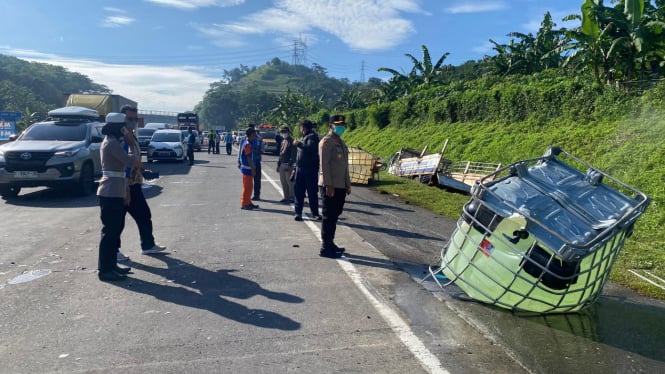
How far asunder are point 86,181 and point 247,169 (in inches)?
188

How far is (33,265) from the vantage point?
20.5 feet

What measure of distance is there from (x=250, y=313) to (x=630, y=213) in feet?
11.1

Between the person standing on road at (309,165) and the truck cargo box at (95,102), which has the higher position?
the truck cargo box at (95,102)

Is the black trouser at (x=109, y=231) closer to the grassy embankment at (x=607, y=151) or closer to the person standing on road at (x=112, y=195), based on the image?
the person standing on road at (x=112, y=195)

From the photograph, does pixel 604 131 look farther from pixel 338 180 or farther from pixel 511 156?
pixel 338 180

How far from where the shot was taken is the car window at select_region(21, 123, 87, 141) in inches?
510

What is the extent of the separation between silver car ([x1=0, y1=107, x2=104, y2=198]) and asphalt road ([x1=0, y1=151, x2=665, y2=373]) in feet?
15.2

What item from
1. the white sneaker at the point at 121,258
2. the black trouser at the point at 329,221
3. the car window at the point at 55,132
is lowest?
the white sneaker at the point at 121,258

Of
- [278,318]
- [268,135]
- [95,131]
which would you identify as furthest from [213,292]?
[268,135]

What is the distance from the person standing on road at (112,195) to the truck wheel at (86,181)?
24.4 feet

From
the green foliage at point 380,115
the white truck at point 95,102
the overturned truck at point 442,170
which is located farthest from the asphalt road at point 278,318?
the green foliage at point 380,115

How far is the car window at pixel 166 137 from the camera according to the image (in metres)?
25.0

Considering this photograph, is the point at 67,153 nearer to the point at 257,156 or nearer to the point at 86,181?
the point at 86,181

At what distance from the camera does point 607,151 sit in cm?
1311
